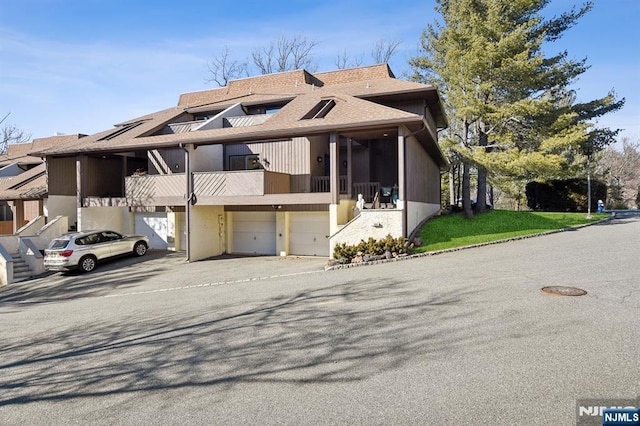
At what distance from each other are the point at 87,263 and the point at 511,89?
21.6 meters

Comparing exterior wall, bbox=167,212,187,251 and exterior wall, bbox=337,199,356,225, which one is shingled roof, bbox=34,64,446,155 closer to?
exterior wall, bbox=337,199,356,225

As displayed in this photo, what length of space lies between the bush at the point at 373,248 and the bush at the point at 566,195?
20541mm

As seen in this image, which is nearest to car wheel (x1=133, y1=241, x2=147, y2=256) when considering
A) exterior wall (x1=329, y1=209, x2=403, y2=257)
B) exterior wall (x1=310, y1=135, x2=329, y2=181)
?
exterior wall (x1=310, y1=135, x2=329, y2=181)

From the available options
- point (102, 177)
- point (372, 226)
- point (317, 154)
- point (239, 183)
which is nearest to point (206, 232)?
point (239, 183)

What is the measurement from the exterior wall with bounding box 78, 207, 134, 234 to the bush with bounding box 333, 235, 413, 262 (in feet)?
45.9

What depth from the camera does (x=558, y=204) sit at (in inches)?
1109

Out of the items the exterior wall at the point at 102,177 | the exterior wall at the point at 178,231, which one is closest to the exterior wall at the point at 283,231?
the exterior wall at the point at 178,231

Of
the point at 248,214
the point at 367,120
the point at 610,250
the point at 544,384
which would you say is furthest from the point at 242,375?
the point at 248,214

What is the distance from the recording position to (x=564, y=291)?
26.0 ft

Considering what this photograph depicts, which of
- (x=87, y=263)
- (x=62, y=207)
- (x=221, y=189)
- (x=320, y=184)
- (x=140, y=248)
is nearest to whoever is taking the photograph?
(x=87, y=263)

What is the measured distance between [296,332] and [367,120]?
968 cm

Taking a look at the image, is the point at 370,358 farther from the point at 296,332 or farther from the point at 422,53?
the point at 422,53

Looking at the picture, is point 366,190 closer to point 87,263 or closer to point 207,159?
point 207,159

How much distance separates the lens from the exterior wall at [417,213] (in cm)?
1509
